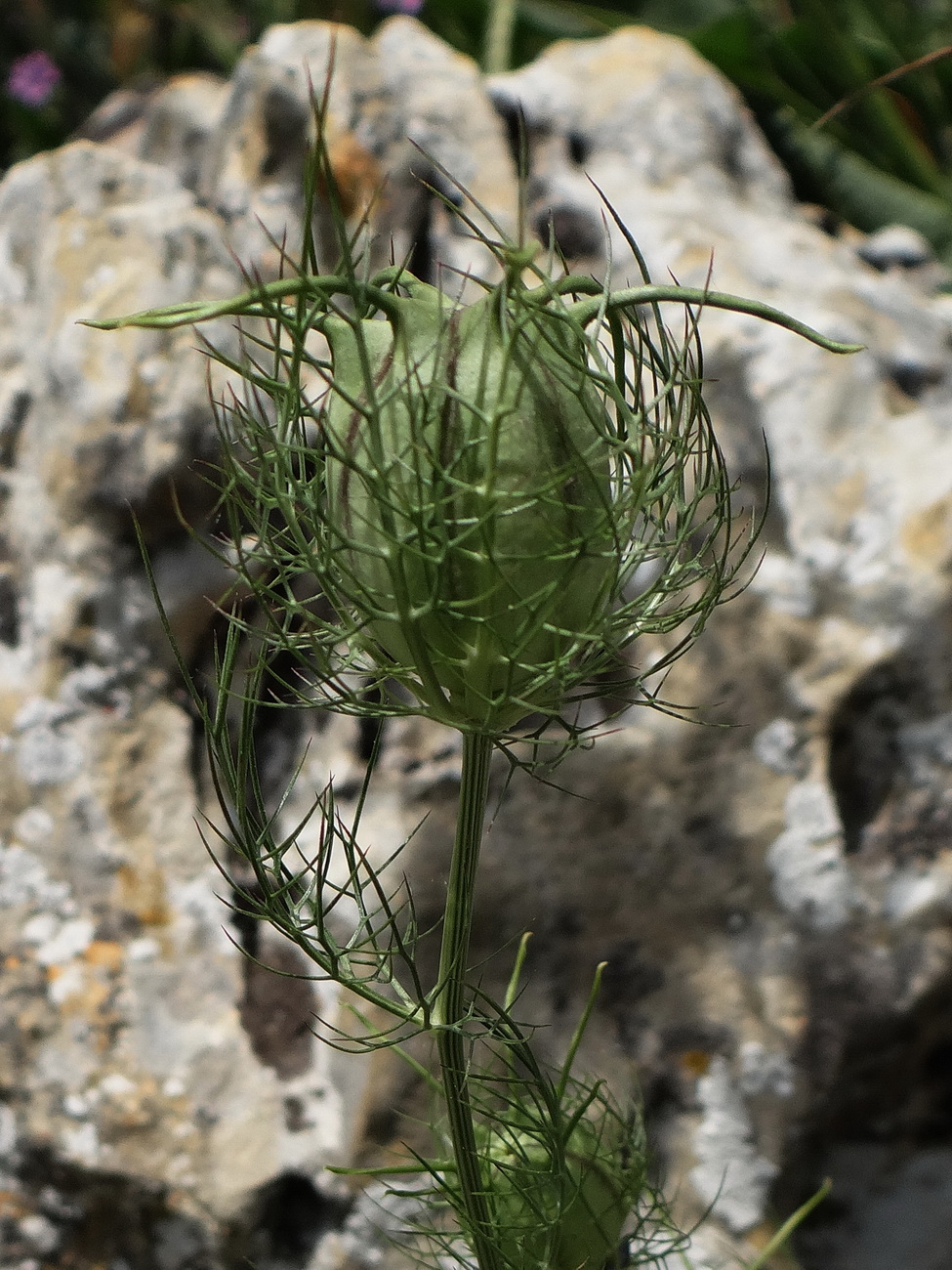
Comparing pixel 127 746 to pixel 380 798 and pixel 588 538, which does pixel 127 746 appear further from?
pixel 588 538

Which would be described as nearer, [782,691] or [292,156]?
[782,691]

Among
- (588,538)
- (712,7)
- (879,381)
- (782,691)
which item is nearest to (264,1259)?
(782,691)

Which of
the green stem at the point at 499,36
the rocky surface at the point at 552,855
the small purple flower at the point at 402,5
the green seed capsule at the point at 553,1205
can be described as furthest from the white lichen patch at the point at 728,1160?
the small purple flower at the point at 402,5

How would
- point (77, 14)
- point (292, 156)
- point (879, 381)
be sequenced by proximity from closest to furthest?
1. point (879, 381)
2. point (292, 156)
3. point (77, 14)

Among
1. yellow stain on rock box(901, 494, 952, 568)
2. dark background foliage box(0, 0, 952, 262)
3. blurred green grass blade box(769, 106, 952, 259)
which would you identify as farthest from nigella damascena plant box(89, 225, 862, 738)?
blurred green grass blade box(769, 106, 952, 259)

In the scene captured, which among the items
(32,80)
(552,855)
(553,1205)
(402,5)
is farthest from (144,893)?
(32,80)

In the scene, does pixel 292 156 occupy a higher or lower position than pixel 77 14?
lower

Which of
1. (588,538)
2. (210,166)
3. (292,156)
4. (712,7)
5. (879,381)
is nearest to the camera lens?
(588,538)

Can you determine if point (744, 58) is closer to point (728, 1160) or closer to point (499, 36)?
point (499, 36)
